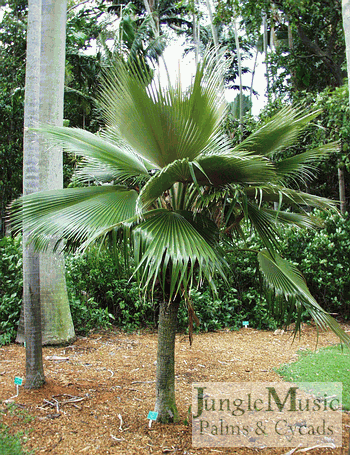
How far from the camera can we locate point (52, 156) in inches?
195


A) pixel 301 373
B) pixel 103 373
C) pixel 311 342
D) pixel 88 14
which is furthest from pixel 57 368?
pixel 88 14

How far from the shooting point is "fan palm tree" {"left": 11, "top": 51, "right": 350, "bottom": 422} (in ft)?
7.85

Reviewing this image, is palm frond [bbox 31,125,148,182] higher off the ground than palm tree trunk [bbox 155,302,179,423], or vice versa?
palm frond [bbox 31,125,148,182]

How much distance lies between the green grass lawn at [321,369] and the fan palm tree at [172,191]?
170 centimetres

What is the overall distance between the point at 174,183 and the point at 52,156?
2767 mm

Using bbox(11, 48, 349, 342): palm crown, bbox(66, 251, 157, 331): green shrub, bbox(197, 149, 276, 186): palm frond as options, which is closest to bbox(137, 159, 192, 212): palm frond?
bbox(11, 48, 349, 342): palm crown

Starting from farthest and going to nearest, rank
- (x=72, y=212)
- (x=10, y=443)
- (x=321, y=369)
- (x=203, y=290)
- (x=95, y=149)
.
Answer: (x=203, y=290) → (x=321, y=369) → (x=95, y=149) → (x=72, y=212) → (x=10, y=443)

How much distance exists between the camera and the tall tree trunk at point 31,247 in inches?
138

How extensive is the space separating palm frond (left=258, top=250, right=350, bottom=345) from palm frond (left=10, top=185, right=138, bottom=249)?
4.14 ft

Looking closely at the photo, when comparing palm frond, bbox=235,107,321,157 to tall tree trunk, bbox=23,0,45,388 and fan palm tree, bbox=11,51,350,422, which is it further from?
tall tree trunk, bbox=23,0,45,388

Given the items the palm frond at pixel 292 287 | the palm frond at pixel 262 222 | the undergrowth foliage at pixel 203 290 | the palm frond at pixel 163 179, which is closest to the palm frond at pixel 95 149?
the palm frond at pixel 163 179

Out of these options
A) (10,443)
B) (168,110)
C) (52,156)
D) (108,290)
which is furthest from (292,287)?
(108,290)

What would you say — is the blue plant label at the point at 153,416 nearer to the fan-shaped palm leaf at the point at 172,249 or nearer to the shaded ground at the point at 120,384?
the shaded ground at the point at 120,384

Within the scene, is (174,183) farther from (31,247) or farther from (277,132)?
Result: (31,247)
